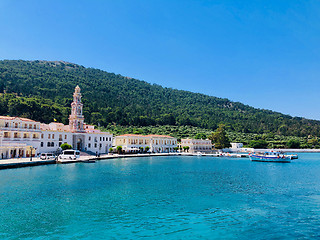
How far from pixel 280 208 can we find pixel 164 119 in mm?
123936

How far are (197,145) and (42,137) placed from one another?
185 ft

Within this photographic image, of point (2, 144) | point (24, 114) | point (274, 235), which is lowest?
point (274, 235)

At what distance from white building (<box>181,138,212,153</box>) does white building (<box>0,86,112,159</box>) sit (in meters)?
32.8

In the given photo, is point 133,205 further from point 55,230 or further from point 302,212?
point 302,212

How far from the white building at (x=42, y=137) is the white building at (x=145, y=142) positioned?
7277 millimetres

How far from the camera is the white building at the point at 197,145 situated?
92256 millimetres

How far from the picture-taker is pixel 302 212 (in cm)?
1680

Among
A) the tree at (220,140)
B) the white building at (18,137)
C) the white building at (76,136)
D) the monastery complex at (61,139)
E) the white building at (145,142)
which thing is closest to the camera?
the white building at (18,137)

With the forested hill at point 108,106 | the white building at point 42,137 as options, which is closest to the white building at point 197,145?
the white building at point 42,137

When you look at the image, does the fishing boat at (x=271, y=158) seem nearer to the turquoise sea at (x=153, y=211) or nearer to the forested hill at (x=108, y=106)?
the turquoise sea at (x=153, y=211)

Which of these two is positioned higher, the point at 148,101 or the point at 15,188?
the point at 148,101

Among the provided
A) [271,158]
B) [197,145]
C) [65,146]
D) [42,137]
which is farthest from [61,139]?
[271,158]

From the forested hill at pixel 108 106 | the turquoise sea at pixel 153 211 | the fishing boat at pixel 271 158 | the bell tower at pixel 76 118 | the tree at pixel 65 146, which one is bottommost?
the turquoise sea at pixel 153 211

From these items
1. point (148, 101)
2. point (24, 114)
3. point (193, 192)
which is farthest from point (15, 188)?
point (148, 101)
